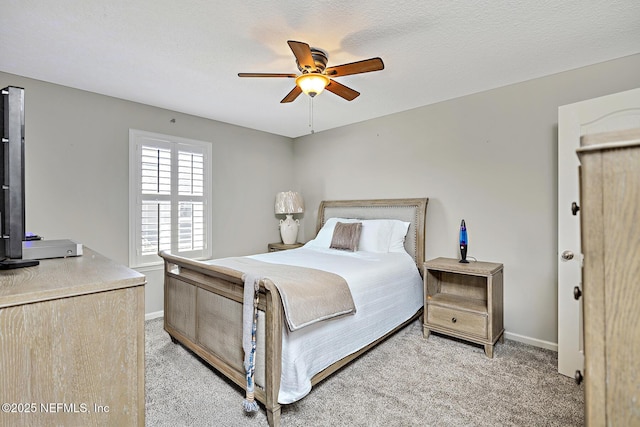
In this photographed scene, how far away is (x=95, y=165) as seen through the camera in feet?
10.5

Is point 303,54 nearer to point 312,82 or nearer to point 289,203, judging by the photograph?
point 312,82

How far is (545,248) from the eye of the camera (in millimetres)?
2811

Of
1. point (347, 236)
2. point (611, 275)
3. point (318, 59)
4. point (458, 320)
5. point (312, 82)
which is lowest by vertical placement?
point (458, 320)

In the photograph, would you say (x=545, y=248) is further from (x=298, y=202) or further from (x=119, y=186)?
(x=119, y=186)

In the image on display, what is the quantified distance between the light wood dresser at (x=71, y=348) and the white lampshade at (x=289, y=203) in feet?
11.6

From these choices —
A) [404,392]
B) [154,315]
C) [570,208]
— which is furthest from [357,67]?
[154,315]

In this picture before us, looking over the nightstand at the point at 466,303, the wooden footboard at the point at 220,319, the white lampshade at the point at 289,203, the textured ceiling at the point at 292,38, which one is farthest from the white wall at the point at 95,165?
the nightstand at the point at 466,303

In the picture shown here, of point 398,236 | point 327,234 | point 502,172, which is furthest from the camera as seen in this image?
point 327,234

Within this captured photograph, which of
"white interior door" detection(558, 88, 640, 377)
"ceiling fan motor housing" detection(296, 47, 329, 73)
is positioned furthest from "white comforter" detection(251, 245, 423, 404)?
"ceiling fan motor housing" detection(296, 47, 329, 73)

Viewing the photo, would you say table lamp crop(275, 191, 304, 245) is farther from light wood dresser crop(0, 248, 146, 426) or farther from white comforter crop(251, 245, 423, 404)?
light wood dresser crop(0, 248, 146, 426)

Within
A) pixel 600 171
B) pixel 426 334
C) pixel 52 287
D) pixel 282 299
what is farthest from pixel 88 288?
pixel 426 334

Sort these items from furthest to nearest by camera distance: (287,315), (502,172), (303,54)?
(502,172) → (303,54) → (287,315)

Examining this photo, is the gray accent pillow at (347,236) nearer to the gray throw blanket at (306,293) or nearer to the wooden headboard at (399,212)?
the wooden headboard at (399,212)

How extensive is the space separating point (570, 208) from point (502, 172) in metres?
0.79
